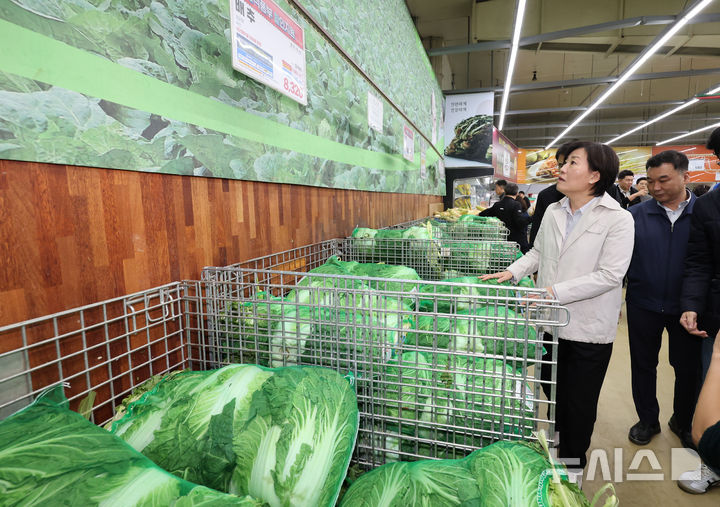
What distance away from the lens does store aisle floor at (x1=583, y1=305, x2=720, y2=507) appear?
2.02 metres

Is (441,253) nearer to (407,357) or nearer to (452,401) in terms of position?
(407,357)

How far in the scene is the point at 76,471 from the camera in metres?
0.70

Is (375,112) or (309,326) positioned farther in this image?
(375,112)

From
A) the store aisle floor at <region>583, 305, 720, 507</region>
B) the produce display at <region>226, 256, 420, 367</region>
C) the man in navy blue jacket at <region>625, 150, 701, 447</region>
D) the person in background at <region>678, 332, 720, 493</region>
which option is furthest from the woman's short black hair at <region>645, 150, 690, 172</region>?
the produce display at <region>226, 256, 420, 367</region>

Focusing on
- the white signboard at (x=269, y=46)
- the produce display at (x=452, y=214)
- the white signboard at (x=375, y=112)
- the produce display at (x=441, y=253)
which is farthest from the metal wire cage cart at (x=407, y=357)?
the produce display at (x=452, y=214)

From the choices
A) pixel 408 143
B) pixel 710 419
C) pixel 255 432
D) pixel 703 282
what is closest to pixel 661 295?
pixel 703 282

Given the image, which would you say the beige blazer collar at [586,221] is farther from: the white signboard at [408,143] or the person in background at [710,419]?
the white signboard at [408,143]

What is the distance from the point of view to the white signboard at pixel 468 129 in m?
9.27

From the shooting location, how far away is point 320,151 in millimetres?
2695

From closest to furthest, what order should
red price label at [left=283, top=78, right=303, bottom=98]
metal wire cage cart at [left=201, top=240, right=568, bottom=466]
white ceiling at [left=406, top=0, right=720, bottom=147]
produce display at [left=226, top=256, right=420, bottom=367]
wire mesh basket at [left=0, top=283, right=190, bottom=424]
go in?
wire mesh basket at [left=0, top=283, right=190, bottom=424] → metal wire cage cart at [left=201, top=240, right=568, bottom=466] → produce display at [left=226, top=256, right=420, bottom=367] → red price label at [left=283, top=78, right=303, bottom=98] → white ceiling at [left=406, top=0, right=720, bottom=147]

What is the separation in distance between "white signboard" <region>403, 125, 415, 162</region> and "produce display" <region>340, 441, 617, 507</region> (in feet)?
14.5

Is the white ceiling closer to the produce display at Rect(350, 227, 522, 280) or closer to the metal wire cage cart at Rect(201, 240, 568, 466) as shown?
the produce display at Rect(350, 227, 522, 280)

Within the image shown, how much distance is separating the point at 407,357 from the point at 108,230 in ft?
3.46

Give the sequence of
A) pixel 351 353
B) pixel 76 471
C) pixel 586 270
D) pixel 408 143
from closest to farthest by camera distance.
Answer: pixel 76 471
pixel 351 353
pixel 586 270
pixel 408 143
